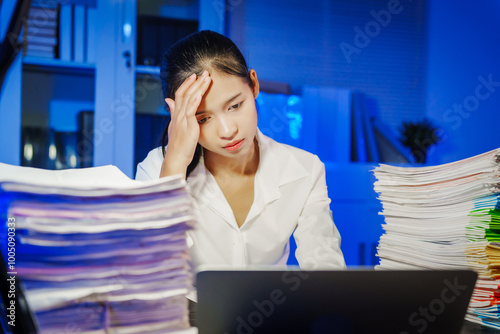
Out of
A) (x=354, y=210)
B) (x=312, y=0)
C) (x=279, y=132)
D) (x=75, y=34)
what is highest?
(x=312, y=0)

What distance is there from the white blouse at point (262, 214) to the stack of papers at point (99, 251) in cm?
86

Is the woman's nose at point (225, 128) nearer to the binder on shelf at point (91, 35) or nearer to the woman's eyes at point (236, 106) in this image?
the woman's eyes at point (236, 106)

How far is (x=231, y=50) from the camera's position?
1.31 metres

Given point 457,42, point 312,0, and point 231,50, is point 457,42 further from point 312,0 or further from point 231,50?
point 231,50

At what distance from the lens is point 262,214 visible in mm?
1458

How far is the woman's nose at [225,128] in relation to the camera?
1.14m

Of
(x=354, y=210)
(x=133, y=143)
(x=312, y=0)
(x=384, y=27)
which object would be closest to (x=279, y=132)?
(x=354, y=210)

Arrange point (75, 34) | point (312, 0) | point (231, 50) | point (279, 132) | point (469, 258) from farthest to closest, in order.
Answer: point (312, 0)
point (279, 132)
point (75, 34)
point (231, 50)
point (469, 258)

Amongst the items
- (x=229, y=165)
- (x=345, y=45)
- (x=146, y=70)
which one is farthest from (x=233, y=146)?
(x=345, y=45)

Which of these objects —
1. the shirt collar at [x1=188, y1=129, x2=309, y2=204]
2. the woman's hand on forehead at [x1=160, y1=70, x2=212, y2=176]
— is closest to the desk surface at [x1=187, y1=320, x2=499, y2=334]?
the woman's hand on forehead at [x1=160, y1=70, x2=212, y2=176]

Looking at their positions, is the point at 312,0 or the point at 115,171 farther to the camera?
the point at 312,0

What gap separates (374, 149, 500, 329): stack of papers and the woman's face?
0.38 meters

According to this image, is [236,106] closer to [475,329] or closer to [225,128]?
[225,128]

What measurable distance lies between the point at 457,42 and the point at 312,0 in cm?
125
